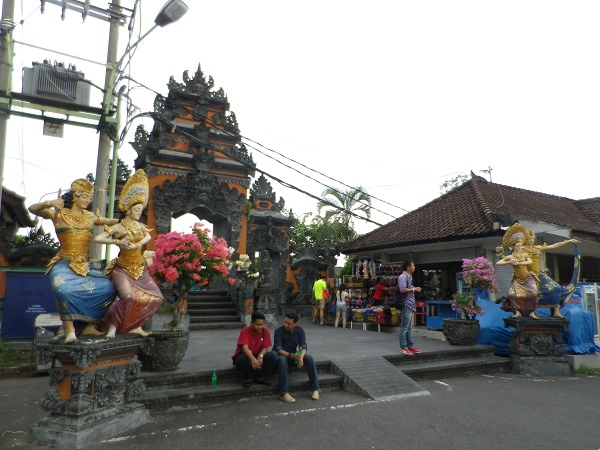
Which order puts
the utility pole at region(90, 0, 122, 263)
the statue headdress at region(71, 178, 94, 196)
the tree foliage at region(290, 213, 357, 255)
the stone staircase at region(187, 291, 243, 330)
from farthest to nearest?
the tree foliage at region(290, 213, 357, 255) < the stone staircase at region(187, 291, 243, 330) < the utility pole at region(90, 0, 122, 263) < the statue headdress at region(71, 178, 94, 196)

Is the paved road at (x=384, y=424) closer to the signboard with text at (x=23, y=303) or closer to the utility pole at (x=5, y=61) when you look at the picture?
the utility pole at (x=5, y=61)

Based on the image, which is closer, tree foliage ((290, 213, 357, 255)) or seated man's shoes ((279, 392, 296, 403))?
seated man's shoes ((279, 392, 296, 403))

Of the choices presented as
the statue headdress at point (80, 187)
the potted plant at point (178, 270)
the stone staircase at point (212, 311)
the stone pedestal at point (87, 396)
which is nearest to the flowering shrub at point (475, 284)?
the potted plant at point (178, 270)

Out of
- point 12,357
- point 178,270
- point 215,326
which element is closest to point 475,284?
point 178,270

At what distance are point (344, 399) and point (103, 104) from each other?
6652 mm

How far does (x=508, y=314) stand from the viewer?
9.19 m

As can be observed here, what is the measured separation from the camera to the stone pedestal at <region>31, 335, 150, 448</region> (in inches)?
161

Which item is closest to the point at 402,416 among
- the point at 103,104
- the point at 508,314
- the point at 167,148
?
the point at 508,314

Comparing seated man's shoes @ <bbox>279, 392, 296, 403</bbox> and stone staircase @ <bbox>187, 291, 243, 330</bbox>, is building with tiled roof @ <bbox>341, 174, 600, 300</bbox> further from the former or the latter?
seated man's shoes @ <bbox>279, 392, 296, 403</bbox>

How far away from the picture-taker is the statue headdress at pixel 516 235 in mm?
8274

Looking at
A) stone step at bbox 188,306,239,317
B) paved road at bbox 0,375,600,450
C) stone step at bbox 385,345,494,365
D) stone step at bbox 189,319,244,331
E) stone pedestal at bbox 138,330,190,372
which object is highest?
stone pedestal at bbox 138,330,190,372

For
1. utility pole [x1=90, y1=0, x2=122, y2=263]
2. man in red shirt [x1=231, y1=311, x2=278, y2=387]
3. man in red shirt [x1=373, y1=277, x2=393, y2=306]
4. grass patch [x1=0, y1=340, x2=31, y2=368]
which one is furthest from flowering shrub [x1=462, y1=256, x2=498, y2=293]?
grass patch [x1=0, y1=340, x2=31, y2=368]

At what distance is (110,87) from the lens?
7.38 meters

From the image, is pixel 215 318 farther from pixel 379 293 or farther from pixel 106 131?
pixel 106 131
